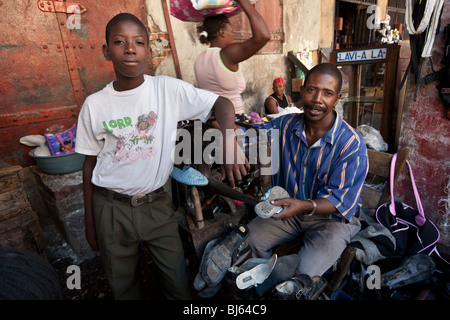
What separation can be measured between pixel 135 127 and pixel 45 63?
2.22 meters

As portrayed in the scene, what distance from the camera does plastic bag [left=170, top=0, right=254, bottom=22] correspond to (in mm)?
2062

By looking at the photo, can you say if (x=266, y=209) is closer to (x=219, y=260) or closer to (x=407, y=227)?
(x=219, y=260)

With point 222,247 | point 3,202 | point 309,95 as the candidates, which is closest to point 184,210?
point 222,247

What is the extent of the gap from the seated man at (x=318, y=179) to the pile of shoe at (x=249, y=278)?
0.24 m

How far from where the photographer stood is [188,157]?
217 centimetres

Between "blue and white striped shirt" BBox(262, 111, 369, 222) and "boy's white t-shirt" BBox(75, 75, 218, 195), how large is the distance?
864 mm

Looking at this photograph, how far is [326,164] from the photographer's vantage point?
6.47 feet

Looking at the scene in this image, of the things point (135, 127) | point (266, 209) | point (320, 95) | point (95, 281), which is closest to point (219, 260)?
point (266, 209)

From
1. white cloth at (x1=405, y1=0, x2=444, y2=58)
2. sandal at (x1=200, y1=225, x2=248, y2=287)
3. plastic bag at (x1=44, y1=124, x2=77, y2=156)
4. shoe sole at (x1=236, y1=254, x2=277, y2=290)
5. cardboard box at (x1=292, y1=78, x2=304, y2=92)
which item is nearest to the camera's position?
shoe sole at (x1=236, y1=254, x2=277, y2=290)

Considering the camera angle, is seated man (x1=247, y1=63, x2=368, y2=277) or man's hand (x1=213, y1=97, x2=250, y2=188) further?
seated man (x1=247, y1=63, x2=368, y2=277)

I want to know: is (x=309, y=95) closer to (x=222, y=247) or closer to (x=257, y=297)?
(x=222, y=247)

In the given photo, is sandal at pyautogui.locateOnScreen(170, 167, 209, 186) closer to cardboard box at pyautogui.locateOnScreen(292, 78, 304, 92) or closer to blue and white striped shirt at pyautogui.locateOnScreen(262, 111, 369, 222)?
blue and white striped shirt at pyautogui.locateOnScreen(262, 111, 369, 222)

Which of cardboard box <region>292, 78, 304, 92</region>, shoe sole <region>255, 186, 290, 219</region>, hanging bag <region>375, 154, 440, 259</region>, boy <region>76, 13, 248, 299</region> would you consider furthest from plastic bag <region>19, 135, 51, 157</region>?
cardboard box <region>292, 78, 304, 92</region>

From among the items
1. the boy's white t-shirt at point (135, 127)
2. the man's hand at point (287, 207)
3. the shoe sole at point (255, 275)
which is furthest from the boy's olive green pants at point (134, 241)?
the man's hand at point (287, 207)
